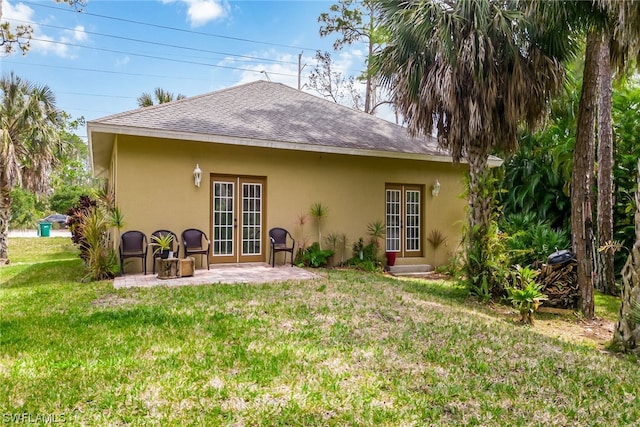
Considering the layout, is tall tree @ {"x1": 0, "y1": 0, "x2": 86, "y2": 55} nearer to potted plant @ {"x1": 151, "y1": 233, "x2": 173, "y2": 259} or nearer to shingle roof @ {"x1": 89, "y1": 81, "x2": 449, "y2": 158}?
shingle roof @ {"x1": 89, "y1": 81, "x2": 449, "y2": 158}

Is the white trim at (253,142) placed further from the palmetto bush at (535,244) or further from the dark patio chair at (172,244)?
the palmetto bush at (535,244)

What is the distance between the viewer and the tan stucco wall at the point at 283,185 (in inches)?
329

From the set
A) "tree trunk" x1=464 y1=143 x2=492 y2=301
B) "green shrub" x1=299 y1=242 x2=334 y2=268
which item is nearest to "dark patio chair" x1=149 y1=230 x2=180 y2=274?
"green shrub" x1=299 y1=242 x2=334 y2=268

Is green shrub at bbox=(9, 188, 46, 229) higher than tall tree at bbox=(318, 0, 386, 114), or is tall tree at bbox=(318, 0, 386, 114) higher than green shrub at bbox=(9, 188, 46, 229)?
tall tree at bbox=(318, 0, 386, 114)

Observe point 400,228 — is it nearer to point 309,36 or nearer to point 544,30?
point 544,30

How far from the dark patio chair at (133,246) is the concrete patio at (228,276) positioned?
416 millimetres

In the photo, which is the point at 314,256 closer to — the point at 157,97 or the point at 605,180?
the point at 605,180

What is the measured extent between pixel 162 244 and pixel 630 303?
7.81 m

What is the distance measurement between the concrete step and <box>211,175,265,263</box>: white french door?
3732 mm

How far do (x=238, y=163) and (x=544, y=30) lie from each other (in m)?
6.76

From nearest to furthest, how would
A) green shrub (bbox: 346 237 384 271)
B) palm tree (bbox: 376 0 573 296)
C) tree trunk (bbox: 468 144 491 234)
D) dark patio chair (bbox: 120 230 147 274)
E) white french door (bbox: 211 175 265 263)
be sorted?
palm tree (bbox: 376 0 573 296), tree trunk (bbox: 468 144 491 234), dark patio chair (bbox: 120 230 147 274), white french door (bbox: 211 175 265 263), green shrub (bbox: 346 237 384 271)

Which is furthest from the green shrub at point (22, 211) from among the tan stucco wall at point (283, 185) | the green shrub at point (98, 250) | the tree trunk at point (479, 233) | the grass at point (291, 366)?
the tree trunk at point (479, 233)

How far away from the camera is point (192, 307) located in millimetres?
5449

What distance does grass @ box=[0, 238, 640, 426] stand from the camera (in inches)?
110
